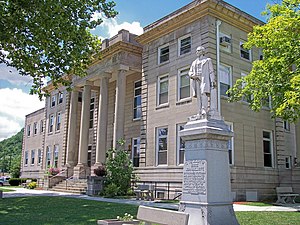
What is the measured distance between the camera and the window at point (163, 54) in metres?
23.3

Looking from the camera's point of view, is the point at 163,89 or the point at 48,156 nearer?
the point at 163,89

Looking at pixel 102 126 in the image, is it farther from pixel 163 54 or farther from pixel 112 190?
pixel 163 54

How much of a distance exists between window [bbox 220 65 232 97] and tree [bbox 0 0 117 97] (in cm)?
751

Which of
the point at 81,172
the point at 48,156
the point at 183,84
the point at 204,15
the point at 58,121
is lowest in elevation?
the point at 81,172

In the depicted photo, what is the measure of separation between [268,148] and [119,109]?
10.5 meters

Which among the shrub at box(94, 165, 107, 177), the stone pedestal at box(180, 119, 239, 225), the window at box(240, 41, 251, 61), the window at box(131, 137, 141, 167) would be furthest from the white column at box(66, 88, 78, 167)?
the stone pedestal at box(180, 119, 239, 225)

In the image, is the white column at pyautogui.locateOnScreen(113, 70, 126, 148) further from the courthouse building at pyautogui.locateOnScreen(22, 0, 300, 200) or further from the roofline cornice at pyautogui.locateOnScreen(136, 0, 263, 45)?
the roofline cornice at pyautogui.locateOnScreen(136, 0, 263, 45)

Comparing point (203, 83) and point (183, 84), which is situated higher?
point (183, 84)

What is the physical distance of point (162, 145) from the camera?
73.9ft

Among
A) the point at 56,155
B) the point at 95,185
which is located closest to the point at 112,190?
the point at 95,185

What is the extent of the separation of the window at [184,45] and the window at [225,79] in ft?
8.12

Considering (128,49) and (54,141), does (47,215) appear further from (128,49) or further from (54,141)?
(54,141)

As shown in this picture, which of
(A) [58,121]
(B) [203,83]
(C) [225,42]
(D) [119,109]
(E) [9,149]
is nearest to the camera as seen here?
(B) [203,83]

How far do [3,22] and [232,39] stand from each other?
43.8 feet
